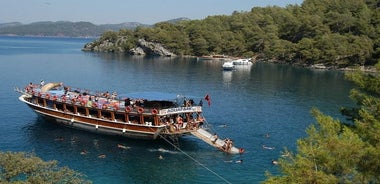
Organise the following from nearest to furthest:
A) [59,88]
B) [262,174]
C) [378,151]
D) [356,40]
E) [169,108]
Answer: [378,151] → [262,174] → [169,108] → [59,88] → [356,40]

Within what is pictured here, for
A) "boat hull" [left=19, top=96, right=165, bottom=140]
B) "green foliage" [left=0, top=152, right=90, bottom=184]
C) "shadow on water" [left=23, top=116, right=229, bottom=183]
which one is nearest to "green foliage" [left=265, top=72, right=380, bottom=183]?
"green foliage" [left=0, top=152, right=90, bottom=184]

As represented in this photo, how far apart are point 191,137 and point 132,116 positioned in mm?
8235

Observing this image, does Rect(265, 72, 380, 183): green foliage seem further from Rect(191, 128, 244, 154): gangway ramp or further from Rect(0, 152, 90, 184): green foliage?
Rect(191, 128, 244, 154): gangway ramp

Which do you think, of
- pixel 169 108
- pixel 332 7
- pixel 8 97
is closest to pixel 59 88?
pixel 8 97

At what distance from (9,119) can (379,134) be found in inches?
2209

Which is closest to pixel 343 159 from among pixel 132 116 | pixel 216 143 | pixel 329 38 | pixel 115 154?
pixel 216 143

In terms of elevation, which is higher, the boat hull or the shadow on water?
the boat hull

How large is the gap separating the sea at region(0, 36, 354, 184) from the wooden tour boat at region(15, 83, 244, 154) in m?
1.15

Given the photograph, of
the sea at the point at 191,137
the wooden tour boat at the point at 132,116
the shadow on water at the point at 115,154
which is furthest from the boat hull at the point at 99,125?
the sea at the point at 191,137

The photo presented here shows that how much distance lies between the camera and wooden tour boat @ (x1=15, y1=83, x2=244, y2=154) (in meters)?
52.0

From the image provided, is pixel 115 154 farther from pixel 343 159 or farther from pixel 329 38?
pixel 329 38

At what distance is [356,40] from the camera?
153 m

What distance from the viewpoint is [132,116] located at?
179 ft

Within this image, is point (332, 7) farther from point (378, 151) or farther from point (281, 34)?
point (378, 151)
